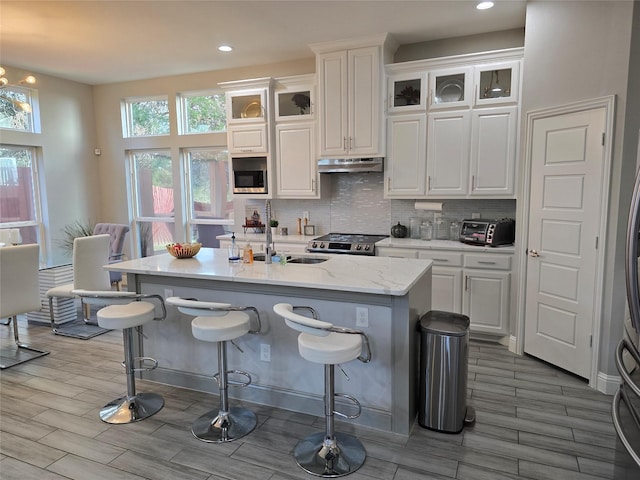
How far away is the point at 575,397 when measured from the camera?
119 inches

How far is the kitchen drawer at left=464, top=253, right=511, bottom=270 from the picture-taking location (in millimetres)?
3928

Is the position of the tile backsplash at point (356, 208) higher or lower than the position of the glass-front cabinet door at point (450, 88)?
lower

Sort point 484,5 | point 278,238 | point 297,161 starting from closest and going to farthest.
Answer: point 484,5
point 297,161
point 278,238

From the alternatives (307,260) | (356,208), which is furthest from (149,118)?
(307,260)

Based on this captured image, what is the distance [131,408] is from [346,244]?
2544 millimetres

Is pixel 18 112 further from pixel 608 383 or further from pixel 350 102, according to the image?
pixel 608 383

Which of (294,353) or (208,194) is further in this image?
(208,194)

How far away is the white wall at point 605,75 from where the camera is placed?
9.48 ft

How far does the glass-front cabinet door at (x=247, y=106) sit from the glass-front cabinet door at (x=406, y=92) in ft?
5.03

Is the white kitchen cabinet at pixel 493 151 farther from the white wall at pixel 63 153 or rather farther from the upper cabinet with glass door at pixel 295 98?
the white wall at pixel 63 153

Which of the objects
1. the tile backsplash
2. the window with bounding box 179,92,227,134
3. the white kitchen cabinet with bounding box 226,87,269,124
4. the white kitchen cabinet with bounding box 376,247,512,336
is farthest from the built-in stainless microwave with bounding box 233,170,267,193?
the white kitchen cabinet with bounding box 376,247,512,336

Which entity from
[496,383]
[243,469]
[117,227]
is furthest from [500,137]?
[117,227]

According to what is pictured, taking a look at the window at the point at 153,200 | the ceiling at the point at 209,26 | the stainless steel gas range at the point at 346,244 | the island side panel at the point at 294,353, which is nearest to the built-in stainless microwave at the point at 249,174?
the stainless steel gas range at the point at 346,244

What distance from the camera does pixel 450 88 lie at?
425 cm
